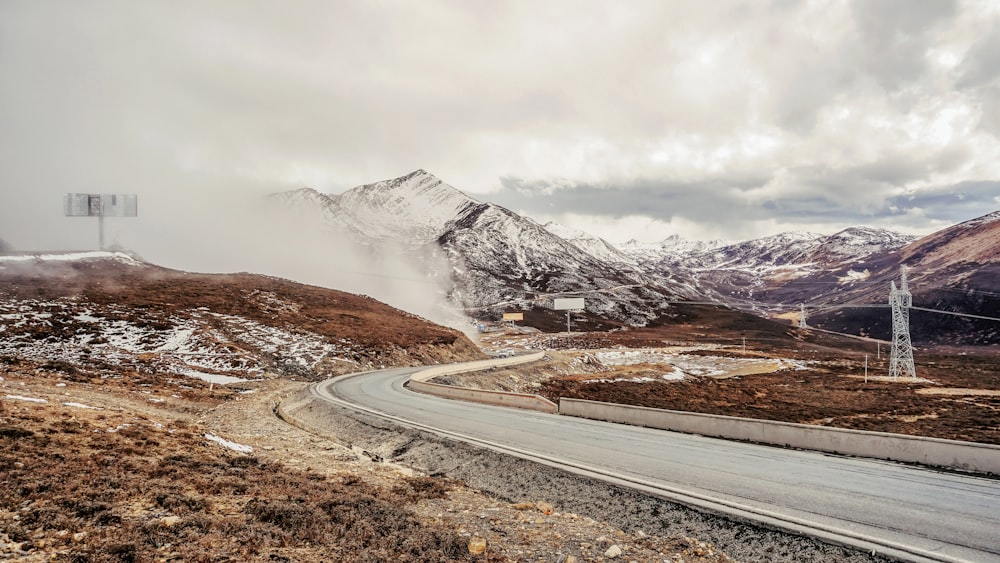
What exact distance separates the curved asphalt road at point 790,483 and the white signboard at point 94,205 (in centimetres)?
11628

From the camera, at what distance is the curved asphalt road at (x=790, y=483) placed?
9.73 metres

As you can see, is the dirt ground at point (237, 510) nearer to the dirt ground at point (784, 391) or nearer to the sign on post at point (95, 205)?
the dirt ground at point (784, 391)

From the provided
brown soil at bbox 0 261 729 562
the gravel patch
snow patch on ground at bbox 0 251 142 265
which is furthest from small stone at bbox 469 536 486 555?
snow patch on ground at bbox 0 251 142 265

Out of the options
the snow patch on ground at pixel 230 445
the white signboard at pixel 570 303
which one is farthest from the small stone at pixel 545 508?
the white signboard at pixel 570 303

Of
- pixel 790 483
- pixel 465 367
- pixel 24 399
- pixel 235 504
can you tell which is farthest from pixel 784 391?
pixel 24 399

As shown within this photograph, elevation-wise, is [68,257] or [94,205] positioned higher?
[94,205]

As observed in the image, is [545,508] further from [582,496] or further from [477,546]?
[477,546]

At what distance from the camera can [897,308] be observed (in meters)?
76.2

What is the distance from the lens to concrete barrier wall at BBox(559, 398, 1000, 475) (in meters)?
13.8

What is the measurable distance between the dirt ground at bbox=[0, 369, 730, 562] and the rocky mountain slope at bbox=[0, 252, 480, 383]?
27.9 metres

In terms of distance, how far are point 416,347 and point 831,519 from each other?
194 ft

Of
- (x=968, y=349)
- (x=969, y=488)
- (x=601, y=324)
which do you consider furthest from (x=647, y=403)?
(x=968, y=349)

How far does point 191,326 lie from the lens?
167ft

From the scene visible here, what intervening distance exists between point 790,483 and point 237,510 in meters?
13.3
